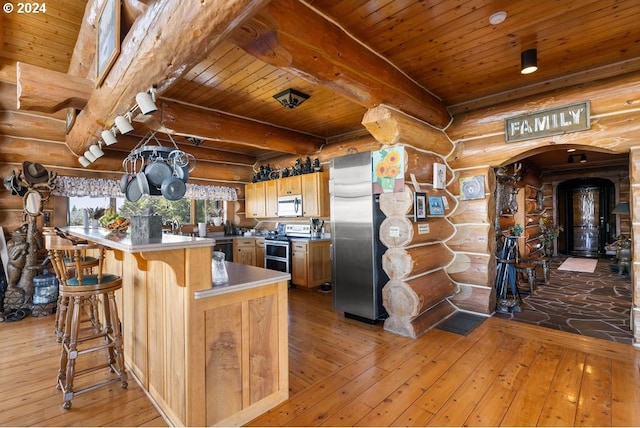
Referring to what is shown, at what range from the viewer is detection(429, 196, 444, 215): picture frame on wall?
3.68 meters

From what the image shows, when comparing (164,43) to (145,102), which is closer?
(164,43)

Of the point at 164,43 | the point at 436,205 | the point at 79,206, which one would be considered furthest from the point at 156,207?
the point at 436,205

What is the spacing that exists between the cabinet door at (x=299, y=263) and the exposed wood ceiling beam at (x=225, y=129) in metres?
1.71

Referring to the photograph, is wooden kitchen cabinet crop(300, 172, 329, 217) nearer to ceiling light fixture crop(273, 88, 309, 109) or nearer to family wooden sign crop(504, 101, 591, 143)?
ceiling light fixture crop(273, 88, 309, 109)

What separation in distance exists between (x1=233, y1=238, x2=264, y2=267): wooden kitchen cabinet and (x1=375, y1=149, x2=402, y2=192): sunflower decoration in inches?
131

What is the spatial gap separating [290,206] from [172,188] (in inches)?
140

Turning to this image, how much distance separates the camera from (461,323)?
12.0 feet

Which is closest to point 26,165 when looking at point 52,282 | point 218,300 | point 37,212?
point 37,212

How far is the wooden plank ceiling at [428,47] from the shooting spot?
2.24 meters

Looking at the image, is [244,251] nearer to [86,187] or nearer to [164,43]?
[86,187]

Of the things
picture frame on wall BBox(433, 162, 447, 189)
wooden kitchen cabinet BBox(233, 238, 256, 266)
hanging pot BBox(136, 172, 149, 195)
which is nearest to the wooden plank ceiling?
hanging pot BBox(136, 172, 149, 195)

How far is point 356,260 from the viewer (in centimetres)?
375

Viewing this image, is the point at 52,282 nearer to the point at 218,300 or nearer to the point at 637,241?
the point at 218,300

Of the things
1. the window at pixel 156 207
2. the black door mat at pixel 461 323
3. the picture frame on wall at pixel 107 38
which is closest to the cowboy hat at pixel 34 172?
the window at pixel 156 207
